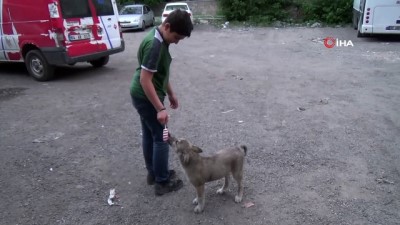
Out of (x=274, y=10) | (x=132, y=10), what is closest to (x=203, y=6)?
(x=274, y=10)

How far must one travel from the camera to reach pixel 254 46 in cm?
1354

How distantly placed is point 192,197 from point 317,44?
451 inches

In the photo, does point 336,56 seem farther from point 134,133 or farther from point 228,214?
point 228,214

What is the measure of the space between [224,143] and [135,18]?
53.5ft

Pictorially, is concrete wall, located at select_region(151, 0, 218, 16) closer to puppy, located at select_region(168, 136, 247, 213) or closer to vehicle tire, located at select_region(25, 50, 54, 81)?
vehicle tire, located at select_region(25, 50, 54, 81)

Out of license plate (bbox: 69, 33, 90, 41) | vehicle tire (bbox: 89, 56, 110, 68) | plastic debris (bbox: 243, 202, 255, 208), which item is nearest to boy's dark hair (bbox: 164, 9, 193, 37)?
plastic debris (bbox: 243, 202, 255, 208)

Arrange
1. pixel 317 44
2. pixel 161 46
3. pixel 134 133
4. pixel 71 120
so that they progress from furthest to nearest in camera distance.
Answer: pixel 317 44 → pixel 71 120 → pixel 134 133 → pixel 161 46

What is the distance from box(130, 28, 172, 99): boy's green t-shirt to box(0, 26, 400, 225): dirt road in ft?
3.76

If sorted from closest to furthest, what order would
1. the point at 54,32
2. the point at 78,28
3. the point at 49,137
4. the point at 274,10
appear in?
the point at 49,137, the point at 54,32, the point at 78,28, the point at 274,10

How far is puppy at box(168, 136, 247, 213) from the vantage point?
3141 mm

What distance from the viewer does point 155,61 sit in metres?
2.85

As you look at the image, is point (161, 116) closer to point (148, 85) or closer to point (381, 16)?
point (148, 85)

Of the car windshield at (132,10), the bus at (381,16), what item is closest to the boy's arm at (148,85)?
the bus at (381,16)

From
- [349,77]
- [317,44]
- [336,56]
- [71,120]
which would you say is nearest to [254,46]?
[317,44]
